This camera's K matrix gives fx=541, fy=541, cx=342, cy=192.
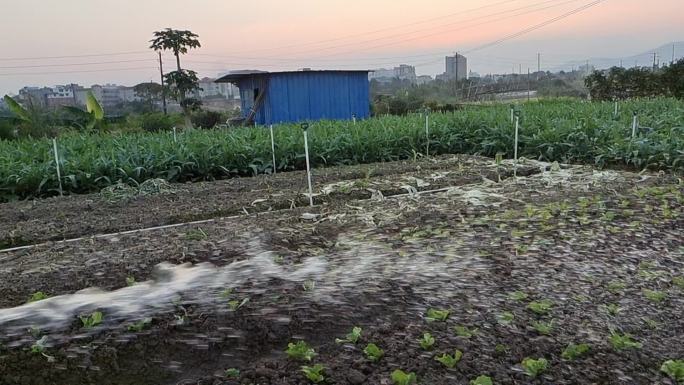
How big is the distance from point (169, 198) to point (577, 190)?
3804 millimetres

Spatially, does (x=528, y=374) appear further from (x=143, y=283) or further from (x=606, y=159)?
(x=606, y=159)

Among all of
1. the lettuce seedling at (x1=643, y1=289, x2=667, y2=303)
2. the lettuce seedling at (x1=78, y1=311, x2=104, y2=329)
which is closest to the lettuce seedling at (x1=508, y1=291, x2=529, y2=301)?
the lettuce seedling at (x1=643, y1=289, x2=667, y2=303)

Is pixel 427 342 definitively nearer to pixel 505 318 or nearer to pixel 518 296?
pixel 505 318

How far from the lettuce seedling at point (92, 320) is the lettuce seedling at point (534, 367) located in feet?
5.07

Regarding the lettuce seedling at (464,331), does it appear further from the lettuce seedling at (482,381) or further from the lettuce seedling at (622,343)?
the lettuce seedling at (622,343)

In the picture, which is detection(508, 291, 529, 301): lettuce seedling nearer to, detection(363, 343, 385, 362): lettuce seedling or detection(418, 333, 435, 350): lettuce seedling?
detection(418, 333, 435, 350): lettuce seedling

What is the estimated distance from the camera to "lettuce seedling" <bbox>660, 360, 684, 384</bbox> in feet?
5.85

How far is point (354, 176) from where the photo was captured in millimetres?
6320

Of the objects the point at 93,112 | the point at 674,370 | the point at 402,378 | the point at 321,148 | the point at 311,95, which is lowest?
the point at 674,370

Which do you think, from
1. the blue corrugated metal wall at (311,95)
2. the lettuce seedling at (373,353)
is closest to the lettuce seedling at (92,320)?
the lettuce seedling at (373,353)

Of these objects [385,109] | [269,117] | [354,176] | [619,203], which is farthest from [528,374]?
[385,109]

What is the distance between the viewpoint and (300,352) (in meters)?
1.79

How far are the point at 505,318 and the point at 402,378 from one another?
26.9 inches

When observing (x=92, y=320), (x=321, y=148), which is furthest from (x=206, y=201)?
(x=92, y=320)
